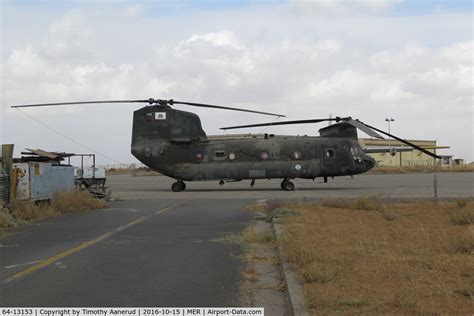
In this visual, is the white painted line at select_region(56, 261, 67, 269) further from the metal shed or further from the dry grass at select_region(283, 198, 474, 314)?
the metal shed

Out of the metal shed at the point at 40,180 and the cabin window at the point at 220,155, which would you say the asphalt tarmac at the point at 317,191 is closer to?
the cabin window at the point at 220,155

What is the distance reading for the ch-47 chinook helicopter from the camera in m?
32.6

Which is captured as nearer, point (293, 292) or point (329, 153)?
point (293, 292)

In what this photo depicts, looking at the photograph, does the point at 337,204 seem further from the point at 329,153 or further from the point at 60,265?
the point at 329,153

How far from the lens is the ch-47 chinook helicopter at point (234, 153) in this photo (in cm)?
3262

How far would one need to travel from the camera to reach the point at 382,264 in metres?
8.41

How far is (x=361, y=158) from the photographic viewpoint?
3278 centimetres

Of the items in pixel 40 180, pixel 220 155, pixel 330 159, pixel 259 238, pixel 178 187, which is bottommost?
pixel 259 238

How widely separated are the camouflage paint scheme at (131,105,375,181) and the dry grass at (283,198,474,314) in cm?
1753

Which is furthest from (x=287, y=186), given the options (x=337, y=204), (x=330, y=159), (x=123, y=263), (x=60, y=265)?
(x=60, y=265)

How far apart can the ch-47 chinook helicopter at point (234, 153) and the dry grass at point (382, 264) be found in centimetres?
1753

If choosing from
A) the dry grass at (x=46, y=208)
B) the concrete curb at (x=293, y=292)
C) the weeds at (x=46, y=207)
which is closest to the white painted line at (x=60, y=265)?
the concrete curb at (x=293, y=292)

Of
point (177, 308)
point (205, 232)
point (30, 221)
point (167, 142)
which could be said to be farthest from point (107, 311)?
point (167, 142)

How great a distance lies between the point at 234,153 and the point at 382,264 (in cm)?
2478
